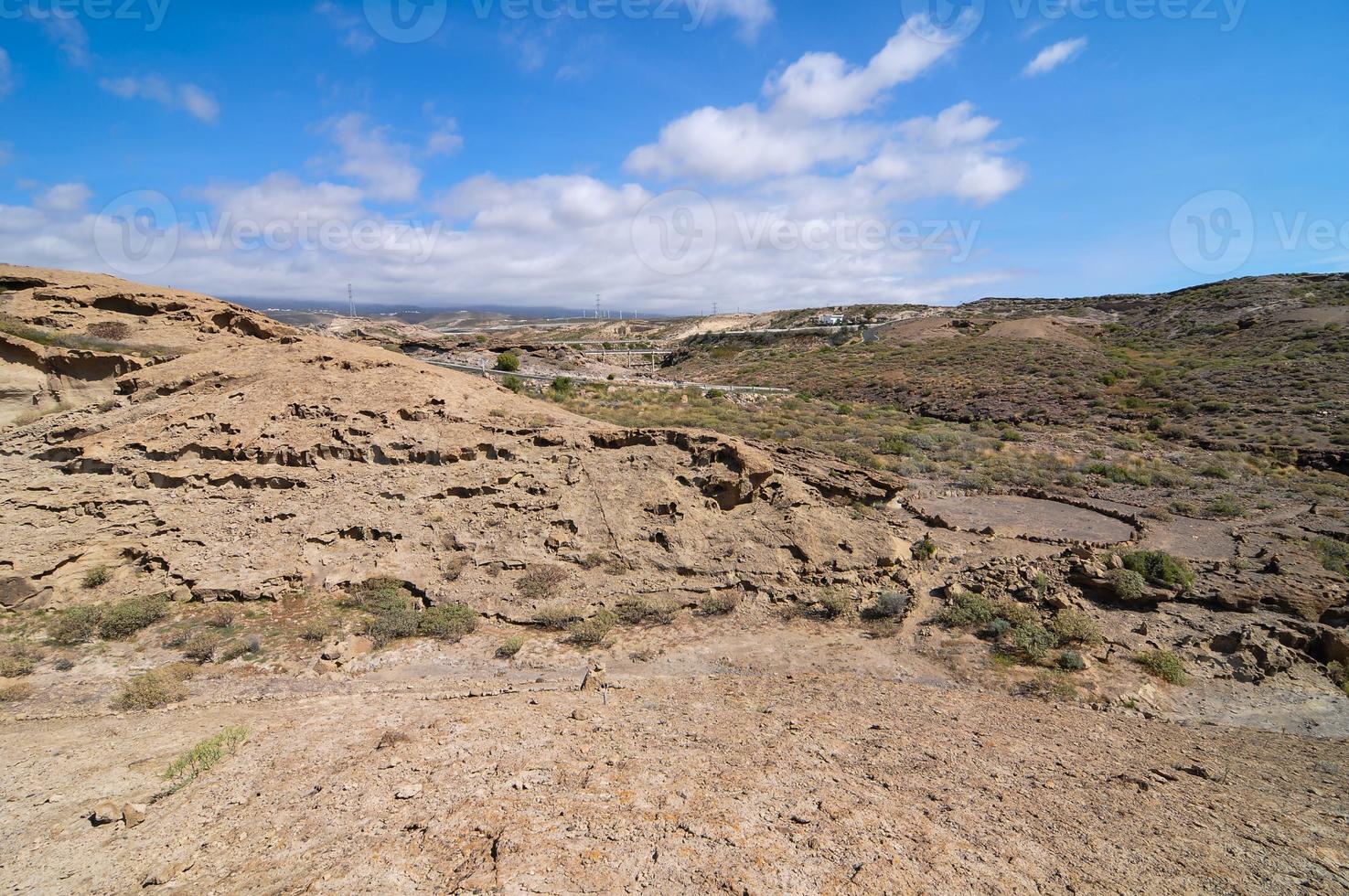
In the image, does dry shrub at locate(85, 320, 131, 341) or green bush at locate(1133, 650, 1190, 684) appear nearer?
green bush at locate(1133, 650, 1190, 684)

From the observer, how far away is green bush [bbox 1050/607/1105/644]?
846cm

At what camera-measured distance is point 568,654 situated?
314 inches

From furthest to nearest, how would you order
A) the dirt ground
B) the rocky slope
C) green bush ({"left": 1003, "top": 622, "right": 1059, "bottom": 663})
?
1. the rocky slope
2. green bush ({"left": 1003, "top": 622, "right": 1059, "bottom": 663})
3. the dirt ground

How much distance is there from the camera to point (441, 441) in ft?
36.1

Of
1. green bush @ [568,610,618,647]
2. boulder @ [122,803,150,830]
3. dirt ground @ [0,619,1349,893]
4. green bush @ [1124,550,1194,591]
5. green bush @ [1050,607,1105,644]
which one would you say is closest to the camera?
dirt ground @ [0,619,1349,893]

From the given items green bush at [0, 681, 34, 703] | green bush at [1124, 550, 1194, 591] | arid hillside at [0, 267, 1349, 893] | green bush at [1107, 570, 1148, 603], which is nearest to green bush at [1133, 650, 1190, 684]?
arid hillside at [0, 267, 1349, 893]

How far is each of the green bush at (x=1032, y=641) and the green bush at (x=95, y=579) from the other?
12.9 meters

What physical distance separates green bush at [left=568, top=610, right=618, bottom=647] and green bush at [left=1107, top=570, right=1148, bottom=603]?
27.3ft

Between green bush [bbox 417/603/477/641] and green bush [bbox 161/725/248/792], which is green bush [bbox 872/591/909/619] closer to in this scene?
green bush [bbox 417/603/477/641]

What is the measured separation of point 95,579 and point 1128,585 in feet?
51.4

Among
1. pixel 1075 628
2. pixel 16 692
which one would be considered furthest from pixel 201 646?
pixel 1075 628

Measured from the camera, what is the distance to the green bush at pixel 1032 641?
8.09 metres

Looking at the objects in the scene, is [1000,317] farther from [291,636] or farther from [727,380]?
[291,636]

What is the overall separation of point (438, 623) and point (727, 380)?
131 feet
